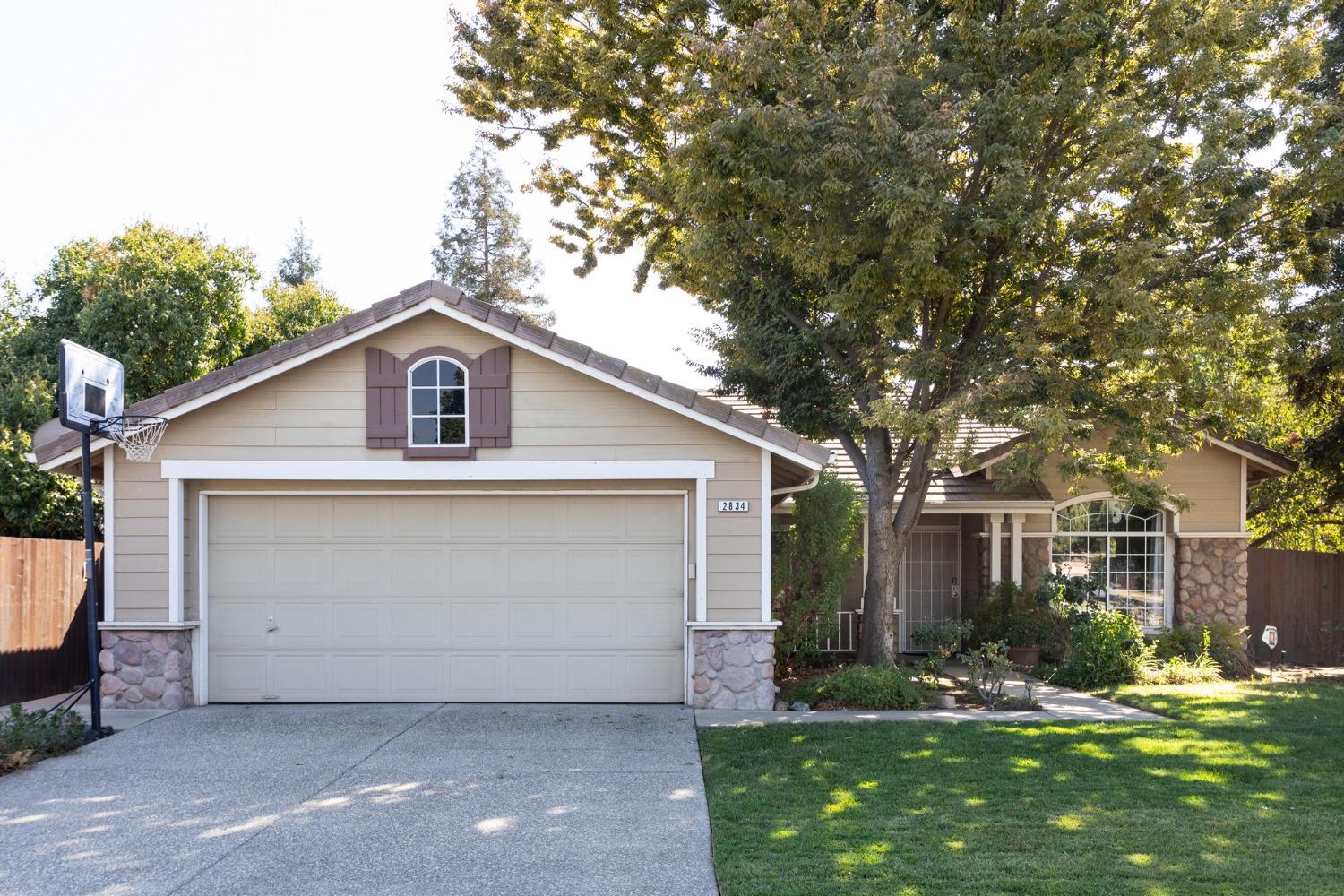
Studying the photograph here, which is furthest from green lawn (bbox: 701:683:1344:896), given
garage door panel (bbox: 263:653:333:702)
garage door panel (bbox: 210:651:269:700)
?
garage door panel (bbox: 210:651:269:700)

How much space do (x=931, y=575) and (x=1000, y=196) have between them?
7.44 m

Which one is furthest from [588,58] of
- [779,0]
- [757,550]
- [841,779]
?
[841,779]

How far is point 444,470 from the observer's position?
417 inches

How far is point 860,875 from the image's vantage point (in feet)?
18.4

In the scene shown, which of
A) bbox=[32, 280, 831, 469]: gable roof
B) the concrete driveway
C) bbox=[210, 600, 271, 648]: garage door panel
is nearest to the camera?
the concrete driveway

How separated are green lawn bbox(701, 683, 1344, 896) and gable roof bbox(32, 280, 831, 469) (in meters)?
2.90

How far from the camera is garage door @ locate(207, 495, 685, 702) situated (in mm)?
10898

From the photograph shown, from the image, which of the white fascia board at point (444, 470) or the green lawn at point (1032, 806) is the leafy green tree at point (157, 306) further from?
the green lawn at point (1032, 806)

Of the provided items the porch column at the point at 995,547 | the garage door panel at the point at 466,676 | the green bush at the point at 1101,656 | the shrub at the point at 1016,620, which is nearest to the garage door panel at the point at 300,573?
the garage door panel at the point at 466,676

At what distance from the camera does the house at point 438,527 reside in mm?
10469

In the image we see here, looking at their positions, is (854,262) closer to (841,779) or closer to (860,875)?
(841,779)

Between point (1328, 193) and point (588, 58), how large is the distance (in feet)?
27.2

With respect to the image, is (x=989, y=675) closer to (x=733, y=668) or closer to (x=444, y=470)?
(x=733, y=668)

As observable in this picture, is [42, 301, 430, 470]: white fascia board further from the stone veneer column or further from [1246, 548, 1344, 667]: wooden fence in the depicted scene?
[1246, 548, 1344, 667]: wooden fence
